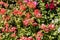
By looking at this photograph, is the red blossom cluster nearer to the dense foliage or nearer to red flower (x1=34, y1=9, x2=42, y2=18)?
the dense foliage

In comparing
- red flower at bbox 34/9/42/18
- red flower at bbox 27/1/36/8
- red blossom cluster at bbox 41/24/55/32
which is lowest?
red blossom cluster at bbox 41/24/55/32

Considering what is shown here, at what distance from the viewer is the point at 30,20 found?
4.53 m

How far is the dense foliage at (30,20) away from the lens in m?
4.41

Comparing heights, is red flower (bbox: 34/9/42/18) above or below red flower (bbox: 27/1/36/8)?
below

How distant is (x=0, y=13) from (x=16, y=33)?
1.68 feet

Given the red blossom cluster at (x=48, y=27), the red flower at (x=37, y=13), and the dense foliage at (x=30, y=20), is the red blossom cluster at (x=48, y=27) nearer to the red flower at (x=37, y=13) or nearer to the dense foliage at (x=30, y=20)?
the dense foliage at (x=30, y=20)

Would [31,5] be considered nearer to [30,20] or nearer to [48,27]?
[30,20]

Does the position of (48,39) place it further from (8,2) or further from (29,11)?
(8,2)

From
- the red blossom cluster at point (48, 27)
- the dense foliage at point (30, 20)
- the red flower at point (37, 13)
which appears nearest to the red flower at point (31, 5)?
the dense foliage at point (30, 20)

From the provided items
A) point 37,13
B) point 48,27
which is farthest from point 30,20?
point 48,27

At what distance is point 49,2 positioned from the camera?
5.01 meters

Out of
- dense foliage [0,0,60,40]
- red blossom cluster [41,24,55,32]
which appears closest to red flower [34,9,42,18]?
dense foliage [0,0,60,40]

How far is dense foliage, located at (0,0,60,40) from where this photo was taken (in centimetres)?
441

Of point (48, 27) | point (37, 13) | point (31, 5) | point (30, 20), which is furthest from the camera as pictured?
point (31, 5)
